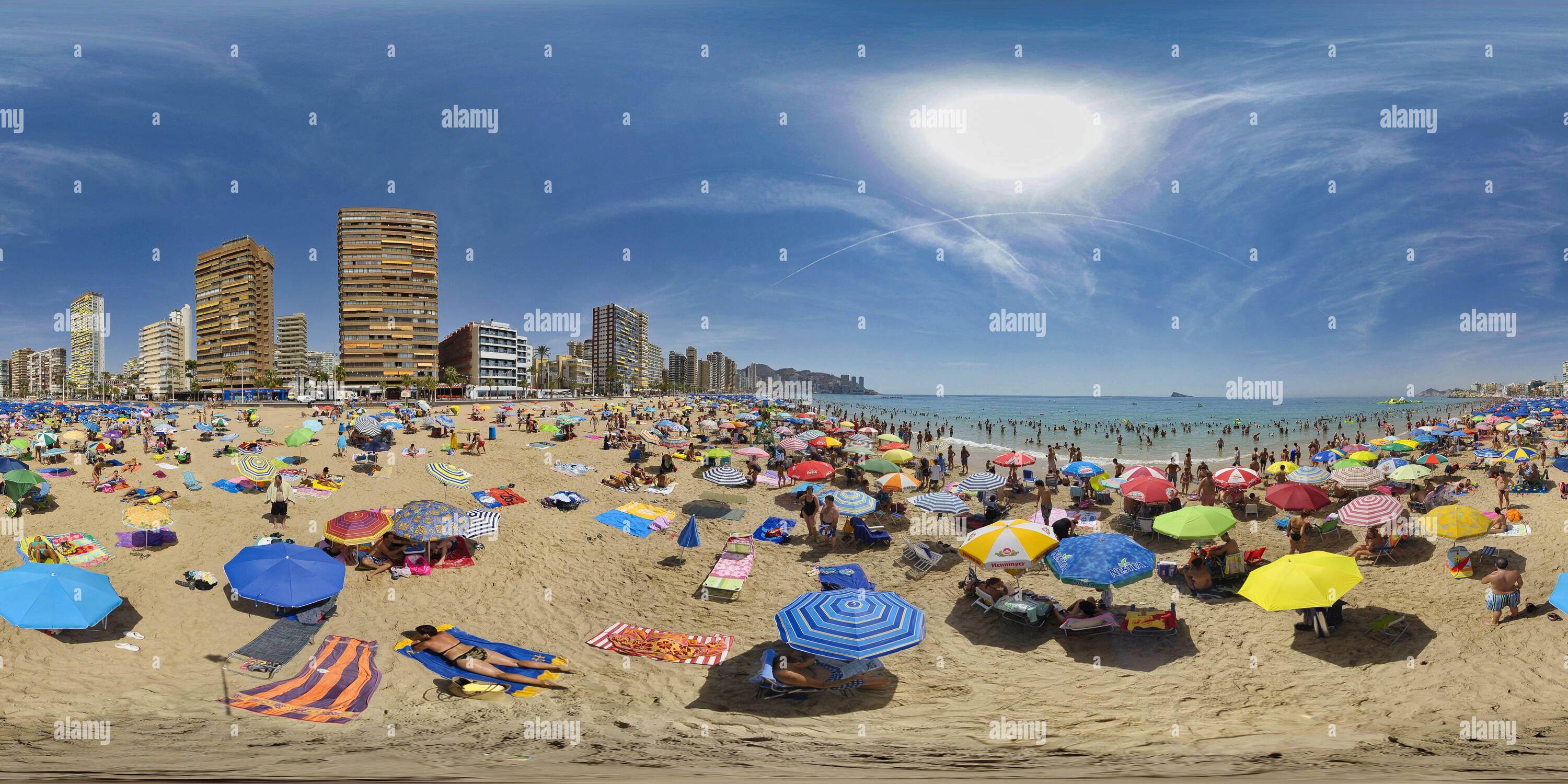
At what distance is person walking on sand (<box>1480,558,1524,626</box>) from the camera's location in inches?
331

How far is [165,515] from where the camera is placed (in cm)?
1234

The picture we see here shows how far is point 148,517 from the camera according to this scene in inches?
479

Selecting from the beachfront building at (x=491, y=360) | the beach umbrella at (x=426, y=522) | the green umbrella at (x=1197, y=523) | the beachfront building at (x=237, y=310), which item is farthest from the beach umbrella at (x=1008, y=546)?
the beachfront building at (x=237, y=310)

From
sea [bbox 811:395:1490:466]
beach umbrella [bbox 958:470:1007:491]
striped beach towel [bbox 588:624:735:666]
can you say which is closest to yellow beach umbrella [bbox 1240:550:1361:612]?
striped beach towel [bbox 588:624:735:666]

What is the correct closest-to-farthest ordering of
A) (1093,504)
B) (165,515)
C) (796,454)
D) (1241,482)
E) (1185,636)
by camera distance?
(1185,636), (165,515), (1241,482), (1093,504), (796,454)

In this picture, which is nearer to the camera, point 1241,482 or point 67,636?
point 67,636

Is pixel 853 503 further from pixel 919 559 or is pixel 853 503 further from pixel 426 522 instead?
pixel 426 522

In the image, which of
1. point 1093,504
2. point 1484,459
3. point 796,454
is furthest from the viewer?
point 796,454

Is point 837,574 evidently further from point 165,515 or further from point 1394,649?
point 165,515

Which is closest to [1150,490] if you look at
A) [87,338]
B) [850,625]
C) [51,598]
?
[850,625]

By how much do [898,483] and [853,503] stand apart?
2490mm

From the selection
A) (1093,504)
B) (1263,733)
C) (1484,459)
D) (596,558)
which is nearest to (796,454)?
(1093,504)

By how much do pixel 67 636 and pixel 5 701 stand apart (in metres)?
2.04

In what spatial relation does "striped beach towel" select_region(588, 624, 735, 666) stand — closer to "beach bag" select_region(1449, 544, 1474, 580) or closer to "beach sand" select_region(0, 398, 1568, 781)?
"beach sand" select_region(0, 398, 1568, 781)
